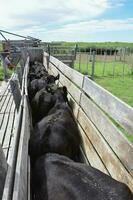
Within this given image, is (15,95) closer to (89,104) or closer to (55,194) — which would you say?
(89,104)

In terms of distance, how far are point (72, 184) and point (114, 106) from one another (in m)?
0.95

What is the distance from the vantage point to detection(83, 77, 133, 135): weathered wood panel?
9.16 feet

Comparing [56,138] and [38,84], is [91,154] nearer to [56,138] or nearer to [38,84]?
[56,138]

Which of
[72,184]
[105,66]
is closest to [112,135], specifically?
[72,184]

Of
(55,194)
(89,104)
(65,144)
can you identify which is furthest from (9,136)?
(55,194)

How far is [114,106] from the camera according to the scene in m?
3.21

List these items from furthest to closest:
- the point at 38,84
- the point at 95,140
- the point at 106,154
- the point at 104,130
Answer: the point at 38,84 < the point at 95,140 < the point at 104,130 < the point at 106,154

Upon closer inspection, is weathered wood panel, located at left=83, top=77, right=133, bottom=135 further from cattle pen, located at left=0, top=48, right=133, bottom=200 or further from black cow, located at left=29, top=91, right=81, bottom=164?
black cow, located at left=29, top=91, right=81, bottom=164

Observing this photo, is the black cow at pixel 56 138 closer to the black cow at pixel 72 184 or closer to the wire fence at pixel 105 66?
the black cow at pixel 72 184

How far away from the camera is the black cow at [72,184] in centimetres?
252

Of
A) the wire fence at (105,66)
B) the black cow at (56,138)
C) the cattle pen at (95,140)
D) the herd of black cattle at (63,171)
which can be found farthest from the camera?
the wire fence at (105,66)

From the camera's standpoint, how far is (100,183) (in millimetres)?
2664

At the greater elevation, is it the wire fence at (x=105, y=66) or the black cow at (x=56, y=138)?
the black cow at (x=56, y=138)

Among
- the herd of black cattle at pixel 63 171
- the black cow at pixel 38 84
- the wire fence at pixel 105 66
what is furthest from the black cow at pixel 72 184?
the wire fence at pixel 105 66
